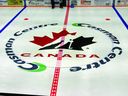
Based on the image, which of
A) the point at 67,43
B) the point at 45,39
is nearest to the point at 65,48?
the point at 67,43

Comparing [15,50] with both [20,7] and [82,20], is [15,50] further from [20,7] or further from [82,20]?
[20,7]

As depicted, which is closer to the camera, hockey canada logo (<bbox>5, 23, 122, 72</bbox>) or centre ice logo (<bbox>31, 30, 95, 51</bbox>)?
hockey canada logo (<bbox>5, 23, 122, 72</bbox>)

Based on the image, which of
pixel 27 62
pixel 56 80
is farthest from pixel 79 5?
pixel 56 80

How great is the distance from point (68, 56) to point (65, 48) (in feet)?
1.01

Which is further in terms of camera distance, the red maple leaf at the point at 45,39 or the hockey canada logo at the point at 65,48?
the red maple leaf at the point at 45,39

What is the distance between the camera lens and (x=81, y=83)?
3041 mm

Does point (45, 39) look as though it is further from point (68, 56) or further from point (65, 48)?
point (68, 56)

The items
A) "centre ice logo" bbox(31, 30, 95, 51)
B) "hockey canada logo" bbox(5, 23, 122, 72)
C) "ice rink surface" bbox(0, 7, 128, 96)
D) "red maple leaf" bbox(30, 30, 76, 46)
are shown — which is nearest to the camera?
"ice rink surface" bbox(0, 7, 128, 96)

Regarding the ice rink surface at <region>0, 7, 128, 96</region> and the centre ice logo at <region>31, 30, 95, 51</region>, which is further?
the centre ice logo at <region>31, 30, 95, 51</region>

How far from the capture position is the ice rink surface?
9.73 ft

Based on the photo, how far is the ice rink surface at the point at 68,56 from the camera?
9.73 ft

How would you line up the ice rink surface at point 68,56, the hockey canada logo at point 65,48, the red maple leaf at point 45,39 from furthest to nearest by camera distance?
the red maple leaf at point 45,39 → the hockey canada logo at point 65,48 → the ice rink surface at point 68,56

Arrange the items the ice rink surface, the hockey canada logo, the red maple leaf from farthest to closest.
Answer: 1. the red maple leaf
2. the hockey canada logo
3. the ice rink surface

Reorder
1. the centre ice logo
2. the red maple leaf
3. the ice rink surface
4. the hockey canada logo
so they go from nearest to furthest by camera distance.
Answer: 1. the ice rink surface
2. the hockey canada logo
3. the centre ice logo
4. the red maple leaf
